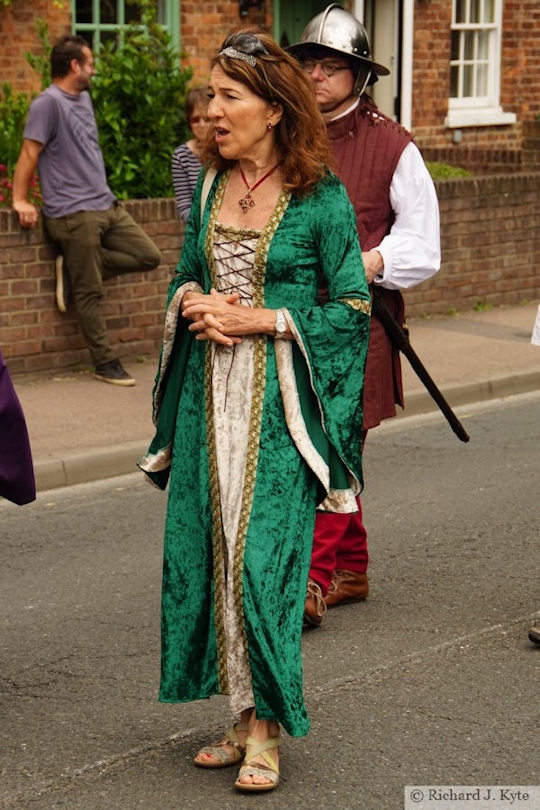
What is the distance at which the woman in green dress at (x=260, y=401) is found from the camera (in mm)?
4090

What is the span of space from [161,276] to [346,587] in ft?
Answer: 17.7

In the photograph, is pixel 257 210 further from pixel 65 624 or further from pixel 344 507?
pixel 65 624

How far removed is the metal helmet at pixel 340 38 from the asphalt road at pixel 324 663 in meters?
1.98

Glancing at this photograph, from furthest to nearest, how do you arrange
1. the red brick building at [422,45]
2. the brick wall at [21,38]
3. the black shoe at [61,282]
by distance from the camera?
the red brick building at [422,45] → the brick wall at [21,38] → the black shoe at [61,282]

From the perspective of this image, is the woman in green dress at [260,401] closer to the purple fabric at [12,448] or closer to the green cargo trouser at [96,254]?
the purple fabric at [12,448]

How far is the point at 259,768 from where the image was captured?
13.6 feet

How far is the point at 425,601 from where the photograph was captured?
19.5ft

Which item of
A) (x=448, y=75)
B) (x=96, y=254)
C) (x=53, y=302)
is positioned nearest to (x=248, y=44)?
(x=96, y=254)

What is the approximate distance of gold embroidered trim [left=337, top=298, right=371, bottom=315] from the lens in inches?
163

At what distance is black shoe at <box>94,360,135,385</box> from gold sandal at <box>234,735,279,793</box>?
5.98 m

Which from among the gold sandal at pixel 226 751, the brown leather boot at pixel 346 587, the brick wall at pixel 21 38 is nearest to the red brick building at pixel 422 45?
the brick wall at pixel 21 38

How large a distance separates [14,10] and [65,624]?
8.75 metres

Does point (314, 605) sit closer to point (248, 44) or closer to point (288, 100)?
point (288, 100)

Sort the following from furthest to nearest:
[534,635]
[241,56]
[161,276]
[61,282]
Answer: [161,276], [61,282], [534,635], [241,56]
